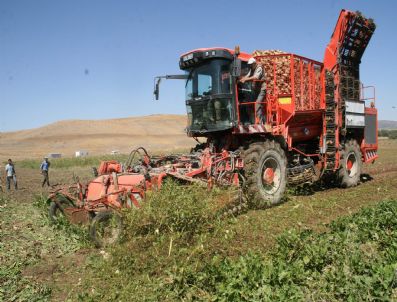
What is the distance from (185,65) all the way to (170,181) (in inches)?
128

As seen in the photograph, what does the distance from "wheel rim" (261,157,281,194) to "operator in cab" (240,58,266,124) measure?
37.4 inches

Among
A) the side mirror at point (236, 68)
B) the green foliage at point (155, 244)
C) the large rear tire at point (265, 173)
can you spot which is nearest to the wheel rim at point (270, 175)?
the large rear tire at point (265, 173)

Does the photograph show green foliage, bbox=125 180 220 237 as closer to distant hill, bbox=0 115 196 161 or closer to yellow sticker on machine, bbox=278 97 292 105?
yellow sticker on machine, bbox=278 97 292 105

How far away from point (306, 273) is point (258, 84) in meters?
5.63

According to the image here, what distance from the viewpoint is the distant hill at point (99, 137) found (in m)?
59.8

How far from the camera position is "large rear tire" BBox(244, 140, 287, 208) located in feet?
27.1

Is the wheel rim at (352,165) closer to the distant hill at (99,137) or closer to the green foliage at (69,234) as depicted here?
the green foliage at (69,234)

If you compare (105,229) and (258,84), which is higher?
(258,84)

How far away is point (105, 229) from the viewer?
6113 millimetres

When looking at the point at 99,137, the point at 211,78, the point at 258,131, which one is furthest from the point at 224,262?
the point at 99,137

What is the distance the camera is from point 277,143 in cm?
914

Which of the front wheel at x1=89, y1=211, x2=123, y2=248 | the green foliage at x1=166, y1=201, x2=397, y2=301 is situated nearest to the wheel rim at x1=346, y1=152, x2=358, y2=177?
the green foliage at x1=166, y1=201, x2=397, y2=301

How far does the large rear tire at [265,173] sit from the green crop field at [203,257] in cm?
78

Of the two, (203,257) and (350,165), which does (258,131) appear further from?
(350,165)
